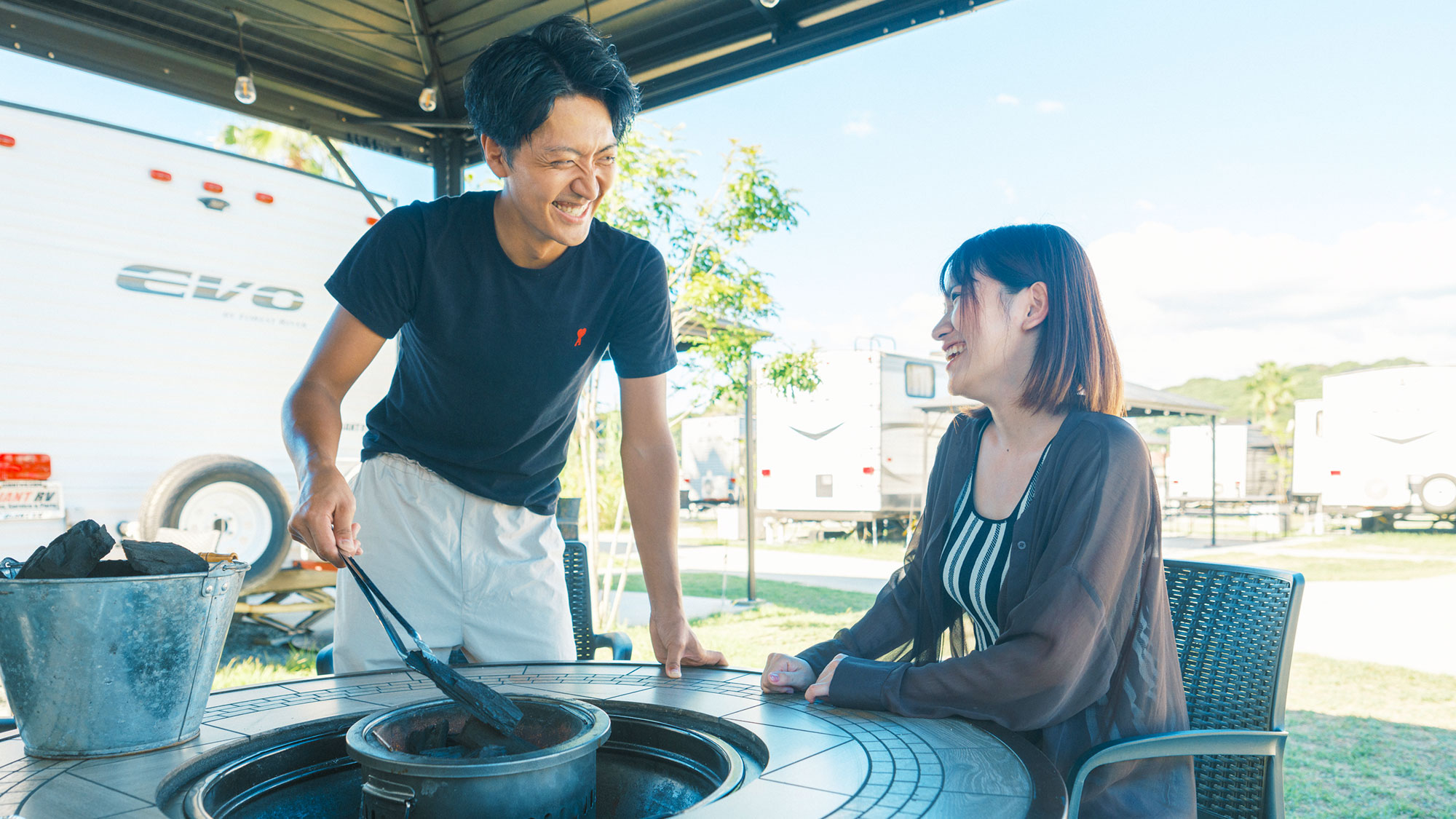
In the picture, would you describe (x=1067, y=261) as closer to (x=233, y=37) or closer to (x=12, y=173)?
(x=233, y=37)

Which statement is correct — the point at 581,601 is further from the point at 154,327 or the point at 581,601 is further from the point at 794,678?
the point at 154,327

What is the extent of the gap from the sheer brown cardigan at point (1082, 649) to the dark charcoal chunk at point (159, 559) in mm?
808

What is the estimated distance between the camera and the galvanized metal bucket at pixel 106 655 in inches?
35.3

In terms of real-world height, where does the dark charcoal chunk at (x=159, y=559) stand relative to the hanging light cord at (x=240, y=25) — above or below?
below

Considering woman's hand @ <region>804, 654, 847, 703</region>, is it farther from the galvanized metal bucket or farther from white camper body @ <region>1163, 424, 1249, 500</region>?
white camper body @ <region>1163, 424, 1249, 500</region>

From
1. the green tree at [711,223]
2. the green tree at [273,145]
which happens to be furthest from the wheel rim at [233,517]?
the green tree at [273,145]

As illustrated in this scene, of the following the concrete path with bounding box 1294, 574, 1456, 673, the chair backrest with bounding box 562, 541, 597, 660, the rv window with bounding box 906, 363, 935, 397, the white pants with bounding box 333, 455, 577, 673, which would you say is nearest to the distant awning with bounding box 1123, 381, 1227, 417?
the rv window with bounding box 906, 363, 935, 397

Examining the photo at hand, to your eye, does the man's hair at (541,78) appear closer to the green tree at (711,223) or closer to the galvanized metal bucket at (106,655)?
the galvanized metal bucket at (106,655)

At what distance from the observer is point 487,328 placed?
171 centimetres

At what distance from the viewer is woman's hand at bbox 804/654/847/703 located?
4.09 ft

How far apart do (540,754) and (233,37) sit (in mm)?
3642

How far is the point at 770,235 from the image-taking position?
6227 mm

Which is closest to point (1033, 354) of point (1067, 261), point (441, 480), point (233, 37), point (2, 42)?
point (1067, 261)

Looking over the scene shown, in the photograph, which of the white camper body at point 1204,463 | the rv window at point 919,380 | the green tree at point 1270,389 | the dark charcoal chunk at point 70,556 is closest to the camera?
the dark charcoal chunk at point 70,556
